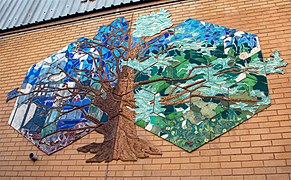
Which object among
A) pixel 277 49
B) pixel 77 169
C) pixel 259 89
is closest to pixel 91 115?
pixel 77 169

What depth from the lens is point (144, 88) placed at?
4.15 meters

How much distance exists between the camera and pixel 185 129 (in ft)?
11.8

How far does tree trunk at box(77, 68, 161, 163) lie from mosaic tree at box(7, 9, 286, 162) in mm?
12

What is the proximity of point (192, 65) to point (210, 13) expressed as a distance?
1019 mm

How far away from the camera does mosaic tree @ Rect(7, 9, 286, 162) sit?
3654 mm

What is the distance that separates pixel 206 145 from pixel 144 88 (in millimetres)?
1164

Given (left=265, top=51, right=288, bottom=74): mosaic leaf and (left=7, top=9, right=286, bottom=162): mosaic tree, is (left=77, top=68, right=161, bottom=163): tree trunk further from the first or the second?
(left=265, top=51, right=288, bottom=74): mosaic leaf

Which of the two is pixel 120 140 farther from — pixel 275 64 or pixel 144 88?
pixel 275 64

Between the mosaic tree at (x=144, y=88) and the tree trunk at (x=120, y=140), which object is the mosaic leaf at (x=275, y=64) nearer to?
the mosaic tree at (x=144, y=88)

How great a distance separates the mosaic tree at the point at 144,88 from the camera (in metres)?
3.65

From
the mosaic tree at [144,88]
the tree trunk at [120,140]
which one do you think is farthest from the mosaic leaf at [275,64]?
the tree trunk at [120,140]

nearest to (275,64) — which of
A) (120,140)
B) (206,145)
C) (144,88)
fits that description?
(206,145)

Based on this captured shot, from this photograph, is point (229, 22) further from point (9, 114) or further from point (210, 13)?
point (9, 114)

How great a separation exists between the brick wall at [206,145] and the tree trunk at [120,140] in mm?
75
